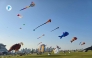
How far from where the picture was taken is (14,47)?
2916 inches

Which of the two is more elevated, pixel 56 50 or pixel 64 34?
pixel 64 34

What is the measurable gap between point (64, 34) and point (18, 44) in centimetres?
2630

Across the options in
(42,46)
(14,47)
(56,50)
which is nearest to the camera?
(56,50)

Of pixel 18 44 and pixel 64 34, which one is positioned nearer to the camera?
pixel 64 34

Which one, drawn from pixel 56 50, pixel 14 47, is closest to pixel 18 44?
pixel 14 47

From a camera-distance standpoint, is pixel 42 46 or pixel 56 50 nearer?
pixel 56 50

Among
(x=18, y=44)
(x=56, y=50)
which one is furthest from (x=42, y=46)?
(x=56, y=50)

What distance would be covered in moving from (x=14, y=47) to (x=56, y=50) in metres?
23.0

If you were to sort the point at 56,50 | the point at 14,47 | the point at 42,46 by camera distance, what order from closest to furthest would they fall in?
1. the point at 56,50
2. the point at 14,47
3. the point at 42,46

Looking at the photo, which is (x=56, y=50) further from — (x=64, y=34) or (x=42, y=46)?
(x=42, y=46)

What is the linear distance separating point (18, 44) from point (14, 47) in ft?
10.3

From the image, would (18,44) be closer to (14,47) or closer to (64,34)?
(14,47)

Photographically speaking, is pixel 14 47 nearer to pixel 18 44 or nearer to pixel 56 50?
pixel 18 44

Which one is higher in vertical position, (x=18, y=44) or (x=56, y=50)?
(x=18, y=44)
